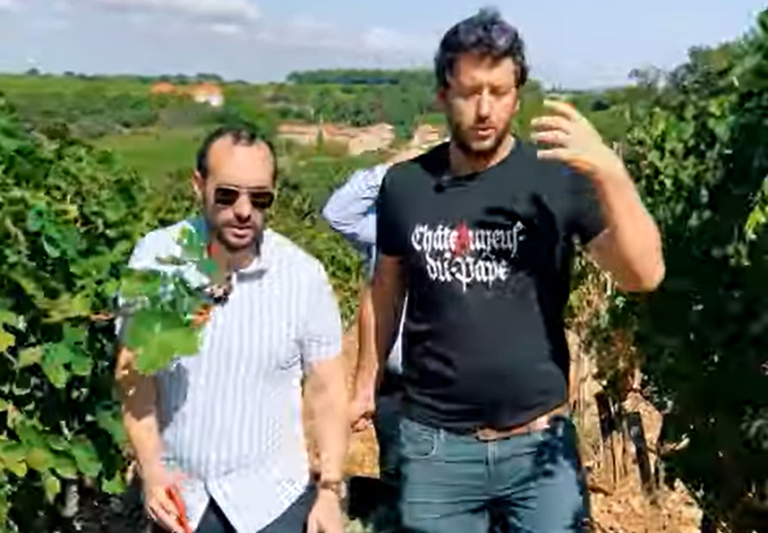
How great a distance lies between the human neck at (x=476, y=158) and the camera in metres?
2.82

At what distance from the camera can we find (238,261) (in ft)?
9.40

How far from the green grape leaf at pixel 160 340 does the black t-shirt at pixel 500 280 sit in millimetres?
503

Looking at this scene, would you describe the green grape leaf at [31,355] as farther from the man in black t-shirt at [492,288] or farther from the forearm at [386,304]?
the man in black t-shirt at [492,288]

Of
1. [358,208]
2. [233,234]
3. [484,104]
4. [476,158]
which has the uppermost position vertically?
[484,104]

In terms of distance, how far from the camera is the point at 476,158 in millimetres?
2822

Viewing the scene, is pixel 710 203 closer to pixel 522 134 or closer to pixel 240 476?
pixel 522 134

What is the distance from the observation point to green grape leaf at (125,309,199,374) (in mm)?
2672

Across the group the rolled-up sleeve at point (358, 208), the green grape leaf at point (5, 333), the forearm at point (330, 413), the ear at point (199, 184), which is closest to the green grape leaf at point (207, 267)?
the ear at point (199, 184)

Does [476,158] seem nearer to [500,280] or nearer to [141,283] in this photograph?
[500,280]

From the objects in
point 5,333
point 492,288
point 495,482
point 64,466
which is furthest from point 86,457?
point 492,288

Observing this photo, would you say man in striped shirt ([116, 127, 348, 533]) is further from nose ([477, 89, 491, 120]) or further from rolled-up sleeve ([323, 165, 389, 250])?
rolled-up sleeve ([323, 165, 389, 250])

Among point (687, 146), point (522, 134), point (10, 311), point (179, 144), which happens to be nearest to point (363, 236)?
point (522, 134)

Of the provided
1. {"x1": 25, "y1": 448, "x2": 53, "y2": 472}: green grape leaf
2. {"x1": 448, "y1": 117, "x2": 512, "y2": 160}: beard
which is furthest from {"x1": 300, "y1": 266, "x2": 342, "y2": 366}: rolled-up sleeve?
{"x1": 25, "y1": 448, "x2": 53, "y2": 472}: green grape leaf

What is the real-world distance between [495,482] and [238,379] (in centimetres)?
56
